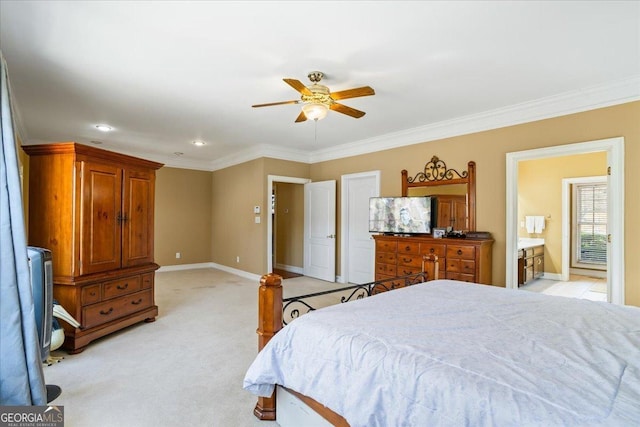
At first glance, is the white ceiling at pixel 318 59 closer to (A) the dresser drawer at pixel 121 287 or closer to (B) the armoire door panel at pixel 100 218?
(B) the armoire door panel at pixel 100 218

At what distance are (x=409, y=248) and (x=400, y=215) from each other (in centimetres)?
59

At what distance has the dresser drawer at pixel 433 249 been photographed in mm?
3998

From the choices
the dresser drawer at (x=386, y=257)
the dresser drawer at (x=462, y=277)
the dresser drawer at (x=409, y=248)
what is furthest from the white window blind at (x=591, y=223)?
the dresser drawer at (x=386, y=257)

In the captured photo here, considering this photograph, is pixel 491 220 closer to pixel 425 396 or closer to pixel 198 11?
pixel 425 396

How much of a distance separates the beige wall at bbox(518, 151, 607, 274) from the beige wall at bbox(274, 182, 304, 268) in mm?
4843

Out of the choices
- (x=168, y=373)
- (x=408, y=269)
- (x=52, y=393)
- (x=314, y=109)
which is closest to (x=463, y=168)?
(x=408, y=269)

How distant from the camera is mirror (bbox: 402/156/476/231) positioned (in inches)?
166

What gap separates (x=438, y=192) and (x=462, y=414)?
12.9 ft

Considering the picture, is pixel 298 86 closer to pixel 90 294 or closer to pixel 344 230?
pixel 90 294

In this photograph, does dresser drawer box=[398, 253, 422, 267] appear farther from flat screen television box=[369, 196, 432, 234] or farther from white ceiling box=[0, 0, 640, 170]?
white ceiling box=[0, 0, 640, 170]

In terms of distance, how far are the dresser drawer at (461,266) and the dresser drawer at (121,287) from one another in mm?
3746

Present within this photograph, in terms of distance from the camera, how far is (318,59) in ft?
8.82

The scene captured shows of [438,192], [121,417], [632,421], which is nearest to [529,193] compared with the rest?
[438,192]

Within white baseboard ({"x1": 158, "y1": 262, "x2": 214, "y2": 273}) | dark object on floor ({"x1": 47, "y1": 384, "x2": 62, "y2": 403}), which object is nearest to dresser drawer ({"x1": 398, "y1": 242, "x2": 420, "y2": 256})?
dark object on floor ({"x1": 47, "y1": 384, "x2": 62, "y2": 403})
